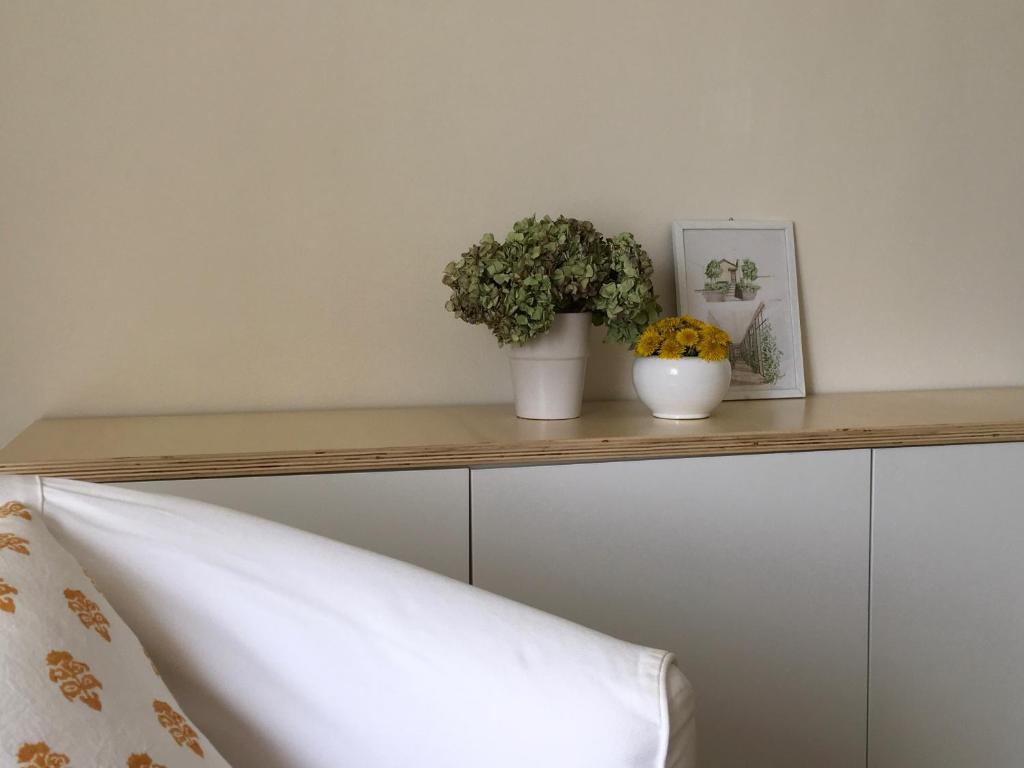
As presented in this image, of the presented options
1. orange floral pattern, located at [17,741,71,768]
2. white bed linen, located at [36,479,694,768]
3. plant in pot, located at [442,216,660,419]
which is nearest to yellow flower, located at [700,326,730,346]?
plant in pot, located at [442,216,660,419]

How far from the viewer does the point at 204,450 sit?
1.38 meters

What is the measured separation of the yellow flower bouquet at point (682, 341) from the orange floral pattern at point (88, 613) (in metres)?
1.08

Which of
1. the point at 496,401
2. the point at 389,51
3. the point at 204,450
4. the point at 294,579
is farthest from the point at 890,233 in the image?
the point at 294,579

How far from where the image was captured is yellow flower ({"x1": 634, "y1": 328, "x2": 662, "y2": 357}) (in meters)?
1.69

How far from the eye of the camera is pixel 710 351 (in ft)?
5.46

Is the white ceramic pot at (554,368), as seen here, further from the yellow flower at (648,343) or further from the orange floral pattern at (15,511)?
the orange floral pattern at (15,511)

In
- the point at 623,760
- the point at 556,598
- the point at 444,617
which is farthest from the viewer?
the point at 556,598

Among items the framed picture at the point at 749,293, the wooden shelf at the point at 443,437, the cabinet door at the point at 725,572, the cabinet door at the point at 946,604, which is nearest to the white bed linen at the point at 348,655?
the wooden shelf at the point at 443,437

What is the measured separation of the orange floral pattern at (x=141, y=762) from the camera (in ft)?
2.26

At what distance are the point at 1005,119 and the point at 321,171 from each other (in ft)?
4.90

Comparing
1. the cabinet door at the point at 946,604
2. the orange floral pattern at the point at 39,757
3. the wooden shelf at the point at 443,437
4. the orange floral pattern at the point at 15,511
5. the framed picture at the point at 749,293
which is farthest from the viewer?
the framed picture at the point at 749,293

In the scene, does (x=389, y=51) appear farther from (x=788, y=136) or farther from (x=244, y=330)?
(x=788, y=136)

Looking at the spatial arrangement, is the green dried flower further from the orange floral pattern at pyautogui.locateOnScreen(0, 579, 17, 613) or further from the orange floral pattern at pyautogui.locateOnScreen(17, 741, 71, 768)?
the orange floral pattern at pyautogui.locateOnScreen(17, 741, 71, 768)

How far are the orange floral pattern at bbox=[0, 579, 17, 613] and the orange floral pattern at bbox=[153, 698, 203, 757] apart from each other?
0.14 meters
